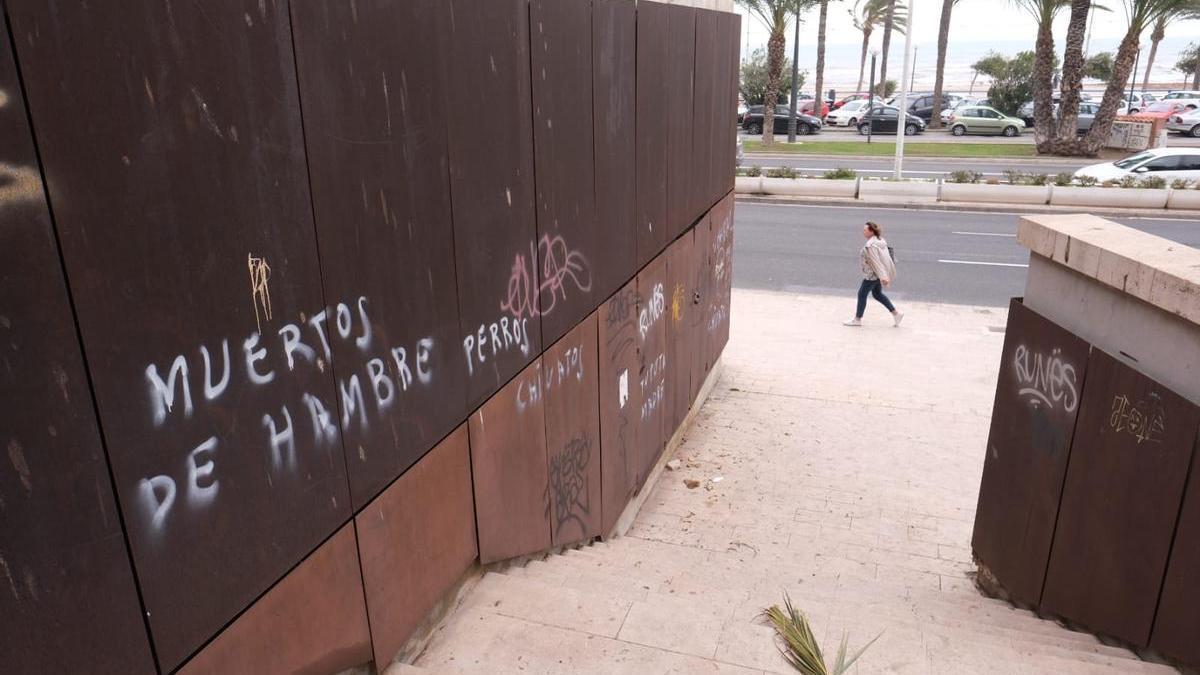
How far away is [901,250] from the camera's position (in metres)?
17.4

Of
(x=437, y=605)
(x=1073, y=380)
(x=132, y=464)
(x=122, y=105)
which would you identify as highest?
(x=122, y=105)

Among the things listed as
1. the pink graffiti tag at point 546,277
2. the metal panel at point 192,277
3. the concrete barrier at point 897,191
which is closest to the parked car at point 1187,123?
the concrete barrier at point 897,191

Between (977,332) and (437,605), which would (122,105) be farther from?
(977,332)

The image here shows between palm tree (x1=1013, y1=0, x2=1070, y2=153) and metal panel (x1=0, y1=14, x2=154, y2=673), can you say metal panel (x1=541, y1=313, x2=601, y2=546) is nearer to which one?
metal panel (x1=0, y1=14, x2=154, y2=673)

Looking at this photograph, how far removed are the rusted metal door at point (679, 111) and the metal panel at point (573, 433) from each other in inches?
85.0

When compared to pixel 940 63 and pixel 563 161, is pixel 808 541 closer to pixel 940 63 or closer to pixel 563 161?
pixel 563 161

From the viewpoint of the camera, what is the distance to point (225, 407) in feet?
7.84

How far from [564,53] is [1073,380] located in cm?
347

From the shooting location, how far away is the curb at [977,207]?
19672 mm

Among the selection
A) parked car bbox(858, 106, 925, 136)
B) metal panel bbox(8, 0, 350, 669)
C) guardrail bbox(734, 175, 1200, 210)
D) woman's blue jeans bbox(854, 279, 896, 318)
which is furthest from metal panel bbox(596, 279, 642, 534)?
parked car bbox(858, 106, 925, 136)

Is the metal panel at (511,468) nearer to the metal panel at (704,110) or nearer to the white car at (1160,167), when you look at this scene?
the metal panel at (704,110)

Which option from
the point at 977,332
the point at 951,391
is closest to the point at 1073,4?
the point at 977,332

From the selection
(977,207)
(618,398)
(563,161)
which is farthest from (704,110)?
(977,207)

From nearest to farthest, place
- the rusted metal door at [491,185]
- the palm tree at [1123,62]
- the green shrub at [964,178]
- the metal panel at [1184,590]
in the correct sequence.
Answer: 1. the rusted metal door at [491,185]
2. the metal panel at [1184,590]
3. the green shrub at [964,178]
4. the palm tree at [1123,62]
